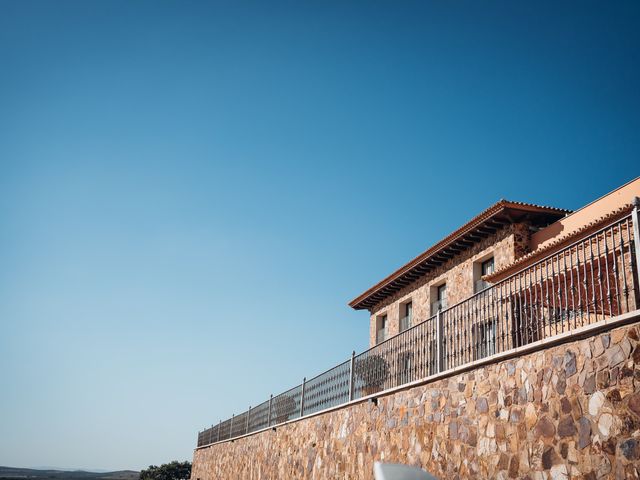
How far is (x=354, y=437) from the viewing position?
36.4 feet

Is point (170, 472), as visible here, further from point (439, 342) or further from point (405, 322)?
point (439, 342)

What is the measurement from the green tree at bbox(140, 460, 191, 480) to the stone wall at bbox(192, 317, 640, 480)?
44.0 m

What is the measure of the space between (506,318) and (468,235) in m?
11.5

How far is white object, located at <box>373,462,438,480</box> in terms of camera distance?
15.8 feet

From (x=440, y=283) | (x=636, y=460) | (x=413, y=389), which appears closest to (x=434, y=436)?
(x=413, y=389)

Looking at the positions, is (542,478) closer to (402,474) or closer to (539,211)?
(402,474)

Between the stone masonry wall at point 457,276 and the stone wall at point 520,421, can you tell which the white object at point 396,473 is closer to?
the stone wall at point 520,421

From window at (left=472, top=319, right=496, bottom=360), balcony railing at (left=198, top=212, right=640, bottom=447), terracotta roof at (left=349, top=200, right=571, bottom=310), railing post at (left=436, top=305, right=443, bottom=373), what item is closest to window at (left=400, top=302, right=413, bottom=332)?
terracotta roof at (left=349, top=200, right=571, bottom=310)

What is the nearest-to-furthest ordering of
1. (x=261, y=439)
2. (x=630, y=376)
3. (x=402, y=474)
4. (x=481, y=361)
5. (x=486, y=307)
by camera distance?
(x=402, y=474), (x=630, y=376), (x=481, y=361), (x=486, y=307), (x=261, y=439)

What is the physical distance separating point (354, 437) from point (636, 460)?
6663mm

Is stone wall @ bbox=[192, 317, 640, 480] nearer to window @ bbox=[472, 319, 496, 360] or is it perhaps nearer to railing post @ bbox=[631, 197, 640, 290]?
window @ bbox=[472, 319, 496, 360]

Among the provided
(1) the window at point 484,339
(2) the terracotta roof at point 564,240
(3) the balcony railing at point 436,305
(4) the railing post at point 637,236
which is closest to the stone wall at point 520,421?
(1) the window at point 484,339

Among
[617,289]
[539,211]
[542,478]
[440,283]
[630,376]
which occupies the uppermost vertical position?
[539,211]

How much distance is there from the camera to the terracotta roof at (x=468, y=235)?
17438mm
